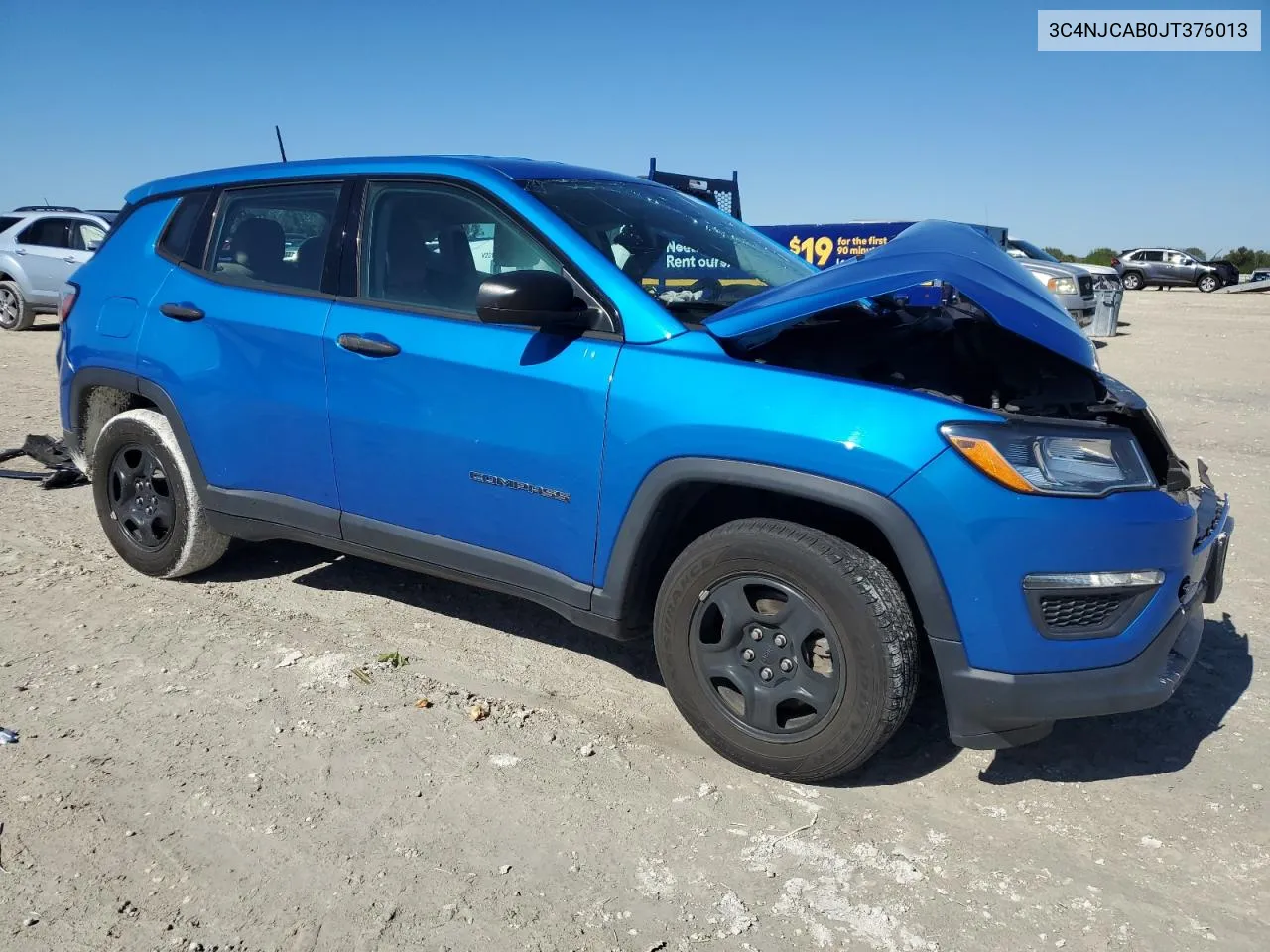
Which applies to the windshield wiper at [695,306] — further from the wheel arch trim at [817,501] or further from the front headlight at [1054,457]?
the front headlight at [1054,457]

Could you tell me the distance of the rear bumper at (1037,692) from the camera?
8.45ft

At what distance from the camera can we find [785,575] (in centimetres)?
275

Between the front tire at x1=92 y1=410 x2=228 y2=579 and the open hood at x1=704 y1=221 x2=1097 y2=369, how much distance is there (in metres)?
2.52

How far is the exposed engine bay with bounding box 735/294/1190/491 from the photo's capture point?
9.77 ft

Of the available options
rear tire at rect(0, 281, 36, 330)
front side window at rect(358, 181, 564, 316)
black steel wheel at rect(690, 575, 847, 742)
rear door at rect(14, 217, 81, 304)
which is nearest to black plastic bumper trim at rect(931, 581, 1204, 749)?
black steel wheel at rect(690, 575, 847, 742)

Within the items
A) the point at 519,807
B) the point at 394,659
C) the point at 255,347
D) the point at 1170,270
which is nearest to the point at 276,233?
the point at 255,347

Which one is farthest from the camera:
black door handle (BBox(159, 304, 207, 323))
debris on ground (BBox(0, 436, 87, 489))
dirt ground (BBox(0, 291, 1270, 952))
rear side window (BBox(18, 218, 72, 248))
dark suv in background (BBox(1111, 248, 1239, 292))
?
dark suv in background (BBox(1111, 248, 1239, 292))

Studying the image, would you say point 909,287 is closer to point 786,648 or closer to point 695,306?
point 695,306

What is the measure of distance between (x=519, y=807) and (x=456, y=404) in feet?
4.19

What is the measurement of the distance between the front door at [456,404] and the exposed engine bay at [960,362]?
636 mm

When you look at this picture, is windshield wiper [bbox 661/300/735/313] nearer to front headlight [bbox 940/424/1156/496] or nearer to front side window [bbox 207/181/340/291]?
front headlight [bbox 940/424/1156/496]

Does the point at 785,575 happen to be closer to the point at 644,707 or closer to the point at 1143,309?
the point at 644,707

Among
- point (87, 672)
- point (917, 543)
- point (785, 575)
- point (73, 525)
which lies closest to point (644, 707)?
point (785, 575)

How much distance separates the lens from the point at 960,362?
3.39 meters
